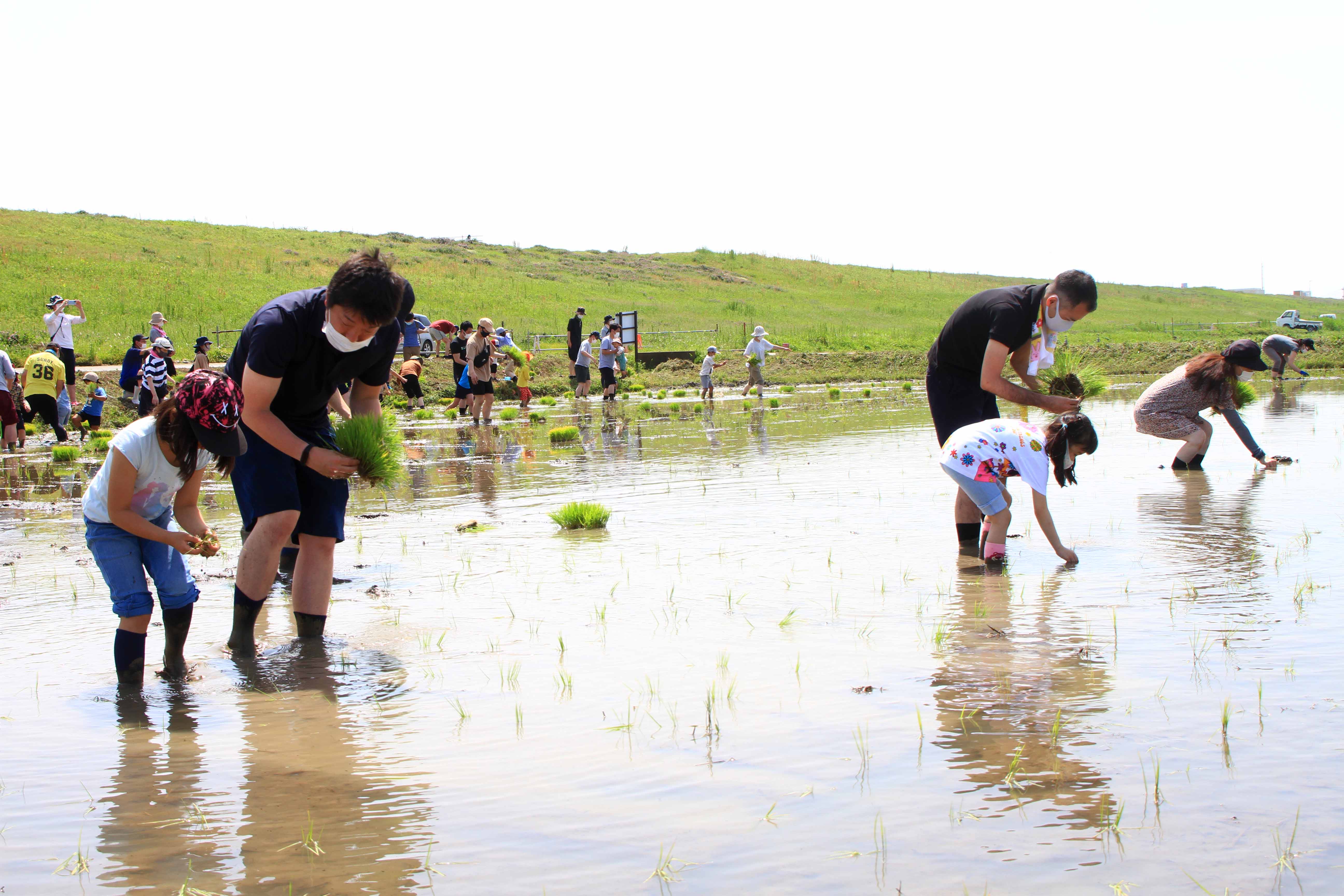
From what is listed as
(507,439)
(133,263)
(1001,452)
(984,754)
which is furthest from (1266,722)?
(133,263)

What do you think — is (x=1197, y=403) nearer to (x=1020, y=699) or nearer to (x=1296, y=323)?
(x=1020, y=699)

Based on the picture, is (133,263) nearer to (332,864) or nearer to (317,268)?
(317,268)

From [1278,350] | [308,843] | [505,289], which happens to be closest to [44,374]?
[308,843]

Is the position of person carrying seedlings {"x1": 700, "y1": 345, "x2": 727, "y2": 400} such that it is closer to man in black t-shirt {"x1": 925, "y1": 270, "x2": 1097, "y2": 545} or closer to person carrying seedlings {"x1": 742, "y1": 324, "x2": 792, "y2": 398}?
person carrying seedlings {"x1": 742, "y1": 324, "x2": 792, "y2": 398}

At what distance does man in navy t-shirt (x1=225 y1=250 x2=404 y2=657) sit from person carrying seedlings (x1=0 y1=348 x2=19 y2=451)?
11.2 meters

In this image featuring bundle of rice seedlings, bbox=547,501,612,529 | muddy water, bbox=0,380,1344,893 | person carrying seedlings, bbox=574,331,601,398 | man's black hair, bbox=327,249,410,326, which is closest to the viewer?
muddy water, bbox=0,380,1344,893

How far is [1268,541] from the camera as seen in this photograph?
698cm

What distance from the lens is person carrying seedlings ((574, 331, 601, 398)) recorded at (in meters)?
25.2

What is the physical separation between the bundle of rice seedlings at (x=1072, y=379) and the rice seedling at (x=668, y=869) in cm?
519

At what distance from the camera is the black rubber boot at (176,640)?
4578 millimetres

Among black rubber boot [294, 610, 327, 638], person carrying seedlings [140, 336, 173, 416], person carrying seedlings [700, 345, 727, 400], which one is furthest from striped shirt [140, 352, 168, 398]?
black rubber boot [294, 610, 327, 638]

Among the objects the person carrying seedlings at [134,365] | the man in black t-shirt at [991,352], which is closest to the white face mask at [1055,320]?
the man in black t-shirt at [991,352]

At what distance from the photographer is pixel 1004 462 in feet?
21.1

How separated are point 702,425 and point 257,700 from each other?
1374cm
